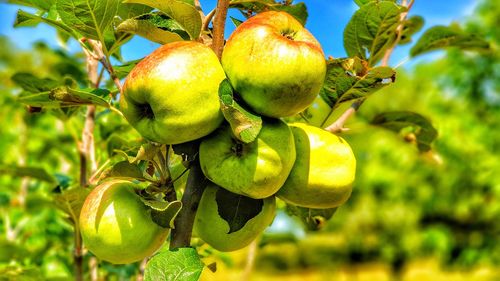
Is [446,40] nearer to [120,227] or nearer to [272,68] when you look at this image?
[272,68]

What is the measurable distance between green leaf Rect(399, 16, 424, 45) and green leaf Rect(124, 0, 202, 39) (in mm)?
684

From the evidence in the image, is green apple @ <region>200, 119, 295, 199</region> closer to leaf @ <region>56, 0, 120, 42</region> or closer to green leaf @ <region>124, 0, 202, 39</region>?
green leaf @ <region>124, 0, 202, 39</region>

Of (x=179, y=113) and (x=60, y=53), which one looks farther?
(x=60, y=53)

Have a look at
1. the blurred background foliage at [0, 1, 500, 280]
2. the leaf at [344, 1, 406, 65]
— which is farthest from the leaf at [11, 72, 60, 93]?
the leaf at [344, 1, 406, 65]

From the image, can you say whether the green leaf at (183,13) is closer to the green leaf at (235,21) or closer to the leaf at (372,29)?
the green leaf at (235,21)

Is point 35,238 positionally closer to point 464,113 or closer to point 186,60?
point 186,60

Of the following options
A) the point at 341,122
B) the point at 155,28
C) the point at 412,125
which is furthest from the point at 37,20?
the point at 412,125

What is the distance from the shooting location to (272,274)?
20766 millimetres

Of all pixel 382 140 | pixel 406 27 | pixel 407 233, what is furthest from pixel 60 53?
pixel 407 233

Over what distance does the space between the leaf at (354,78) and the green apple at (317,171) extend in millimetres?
79

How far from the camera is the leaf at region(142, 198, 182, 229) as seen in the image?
2.21ft

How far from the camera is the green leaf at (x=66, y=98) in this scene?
0.82 m

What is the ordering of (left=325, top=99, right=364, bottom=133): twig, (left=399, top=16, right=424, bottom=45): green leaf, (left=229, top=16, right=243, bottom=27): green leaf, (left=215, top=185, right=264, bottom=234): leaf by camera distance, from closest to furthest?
(left=215, top=185, right=264, bottom=234): leaf → (left=229, top=16, right=243, bottom=27): green leaf → (left=325, top=99, right=364, bottom=133): twig → (left=399, top=16, right=424, bottom=45): green leaf

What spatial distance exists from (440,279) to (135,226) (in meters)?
19.4
